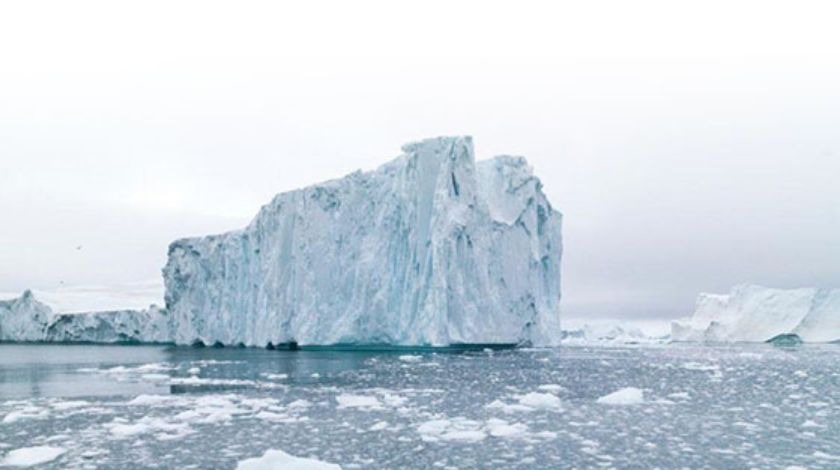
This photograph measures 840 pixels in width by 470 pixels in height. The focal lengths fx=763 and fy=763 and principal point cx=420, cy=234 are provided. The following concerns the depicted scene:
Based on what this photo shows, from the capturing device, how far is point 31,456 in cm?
897

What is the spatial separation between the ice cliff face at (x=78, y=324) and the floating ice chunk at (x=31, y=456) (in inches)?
1728

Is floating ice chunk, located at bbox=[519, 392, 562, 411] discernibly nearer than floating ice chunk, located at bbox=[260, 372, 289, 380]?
Yes

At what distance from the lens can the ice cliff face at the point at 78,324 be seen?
53.3m

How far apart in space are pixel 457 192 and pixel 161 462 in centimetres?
2731

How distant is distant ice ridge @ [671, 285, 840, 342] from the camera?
173 feet

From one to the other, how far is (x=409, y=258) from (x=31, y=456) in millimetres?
26670

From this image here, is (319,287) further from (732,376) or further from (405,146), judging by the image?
(732,376)

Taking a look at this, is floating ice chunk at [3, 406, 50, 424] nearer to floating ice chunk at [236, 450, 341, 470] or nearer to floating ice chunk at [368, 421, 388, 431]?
floating ice chunk at [368, 421, 388, 431]

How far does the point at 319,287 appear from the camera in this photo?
3644 centimetres

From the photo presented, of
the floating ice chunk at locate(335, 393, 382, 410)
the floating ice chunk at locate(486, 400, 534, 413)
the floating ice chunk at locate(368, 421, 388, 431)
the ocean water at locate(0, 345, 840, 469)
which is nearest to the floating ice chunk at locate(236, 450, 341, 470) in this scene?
the ocean water at locate(0, 345, 840, 469)

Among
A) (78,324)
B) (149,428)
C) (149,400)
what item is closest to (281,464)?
(149,428)

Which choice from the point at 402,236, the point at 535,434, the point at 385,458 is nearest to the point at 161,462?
the point at 385,458

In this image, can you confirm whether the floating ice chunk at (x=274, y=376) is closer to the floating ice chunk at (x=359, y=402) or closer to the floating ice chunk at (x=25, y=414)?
the floating ice chunk at (x=359, y=402)

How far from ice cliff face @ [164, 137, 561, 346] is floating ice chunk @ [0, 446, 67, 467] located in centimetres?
2406
